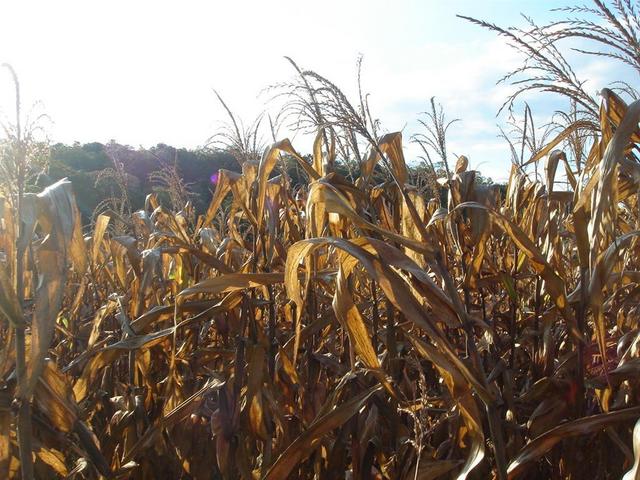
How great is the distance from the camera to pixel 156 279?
2.78m

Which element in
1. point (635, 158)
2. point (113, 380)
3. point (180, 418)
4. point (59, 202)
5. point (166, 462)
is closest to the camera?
point (59, 202)

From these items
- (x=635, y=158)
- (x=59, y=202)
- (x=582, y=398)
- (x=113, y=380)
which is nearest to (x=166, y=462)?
(x=113, y=380)

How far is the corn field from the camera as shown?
138cm

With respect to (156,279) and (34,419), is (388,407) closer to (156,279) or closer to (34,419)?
(34,419)

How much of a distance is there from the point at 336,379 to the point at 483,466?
74 centimetres

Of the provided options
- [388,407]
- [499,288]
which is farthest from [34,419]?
[499,288]

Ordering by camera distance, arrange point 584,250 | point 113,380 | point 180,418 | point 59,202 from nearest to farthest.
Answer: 1. point 59,202
2. point 584,250
3. point 180,418
4. point 113,380

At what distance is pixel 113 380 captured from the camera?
2766mm

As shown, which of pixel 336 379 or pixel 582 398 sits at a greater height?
pixel 582 398

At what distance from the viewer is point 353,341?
1.50 metres

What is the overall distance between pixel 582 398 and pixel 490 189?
2.25 feet

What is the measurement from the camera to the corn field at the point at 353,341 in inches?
54.2

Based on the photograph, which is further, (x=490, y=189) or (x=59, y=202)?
(x=490, y=189)

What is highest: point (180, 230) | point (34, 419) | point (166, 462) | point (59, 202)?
point (59, 202)
